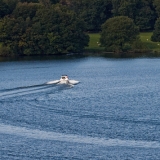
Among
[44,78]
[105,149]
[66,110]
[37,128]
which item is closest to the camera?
[105,149]

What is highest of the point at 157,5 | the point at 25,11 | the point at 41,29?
the point at 157,5

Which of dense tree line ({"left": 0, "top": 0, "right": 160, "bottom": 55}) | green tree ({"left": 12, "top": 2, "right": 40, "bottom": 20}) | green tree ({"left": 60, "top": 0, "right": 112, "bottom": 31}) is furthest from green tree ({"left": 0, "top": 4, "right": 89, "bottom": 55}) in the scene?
green tree ({"left": 60, "top": 0, "right": 112, "bottom": 31})

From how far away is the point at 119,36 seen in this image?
148m

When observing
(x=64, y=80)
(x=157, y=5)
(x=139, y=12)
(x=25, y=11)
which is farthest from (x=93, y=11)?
(x=64, y=80)

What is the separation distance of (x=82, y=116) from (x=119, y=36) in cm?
7649

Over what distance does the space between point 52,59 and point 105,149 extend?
7766 cm

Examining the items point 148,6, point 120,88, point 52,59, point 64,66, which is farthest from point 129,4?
point 120,88

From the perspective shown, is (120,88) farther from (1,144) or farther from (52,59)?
(52,59)

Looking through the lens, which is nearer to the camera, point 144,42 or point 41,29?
point 41,29

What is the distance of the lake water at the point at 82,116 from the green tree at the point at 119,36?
3276 cm

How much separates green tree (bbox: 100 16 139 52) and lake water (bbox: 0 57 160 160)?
3276 cm

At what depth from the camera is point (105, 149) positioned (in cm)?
5991

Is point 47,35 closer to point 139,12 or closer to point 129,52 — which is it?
point 129,52

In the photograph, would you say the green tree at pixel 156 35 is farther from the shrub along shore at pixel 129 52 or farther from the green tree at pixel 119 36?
the green tree at pixel 119 36
